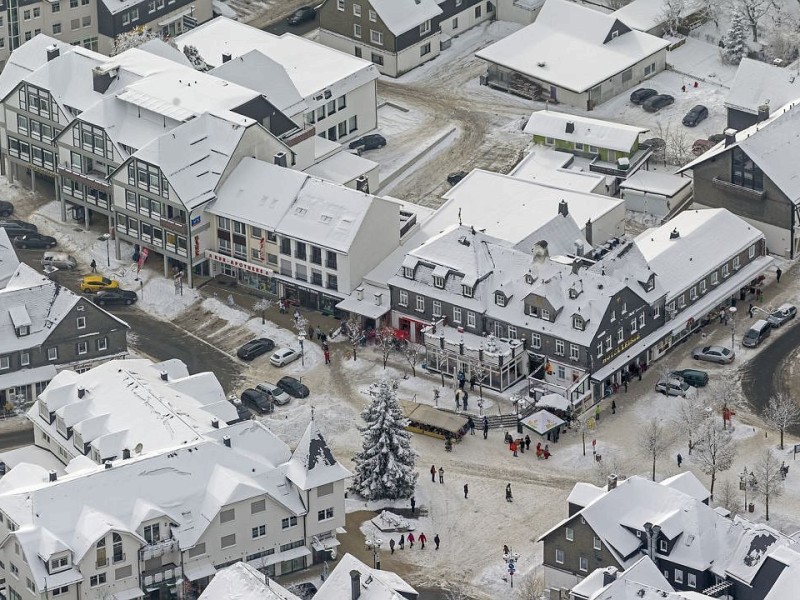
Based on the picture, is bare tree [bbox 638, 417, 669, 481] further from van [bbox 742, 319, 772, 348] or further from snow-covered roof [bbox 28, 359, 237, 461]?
snow-covered roof [bbox 28, 359, 237, 461]

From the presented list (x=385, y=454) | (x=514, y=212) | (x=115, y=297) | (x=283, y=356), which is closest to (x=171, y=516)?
(x=385, y=454)

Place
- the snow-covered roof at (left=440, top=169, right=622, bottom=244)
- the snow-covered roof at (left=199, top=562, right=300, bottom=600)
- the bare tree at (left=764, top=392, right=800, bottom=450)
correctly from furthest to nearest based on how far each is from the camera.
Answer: the snow-covered roof at (left=440, top=169, right=622, bottom=244)
the bare tree at (left=764, top=392, right=800, bottom=450)
the snow-covered roof at (left=199, top=562, right=300, bottom=600)

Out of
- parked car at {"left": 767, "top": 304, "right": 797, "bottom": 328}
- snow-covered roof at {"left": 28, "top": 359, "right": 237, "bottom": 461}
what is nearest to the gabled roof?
snow-covered roof at {"left": 28, "top": 359, "right": 237, "bottom": 461}

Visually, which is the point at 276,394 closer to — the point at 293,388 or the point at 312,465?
the point at 293,388

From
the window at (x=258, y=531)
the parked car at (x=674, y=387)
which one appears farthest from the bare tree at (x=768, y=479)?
the window at (x=258, y=531)

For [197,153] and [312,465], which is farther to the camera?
[197,153]

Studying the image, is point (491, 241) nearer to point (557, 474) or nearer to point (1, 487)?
point (557, 474)
